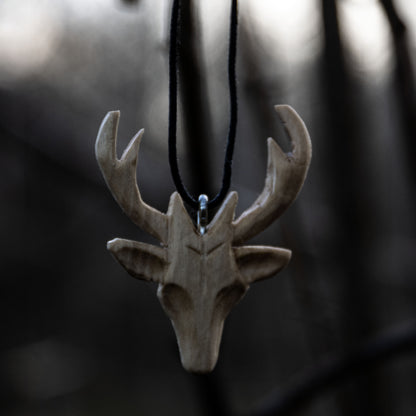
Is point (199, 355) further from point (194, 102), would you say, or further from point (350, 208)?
point (350, 208)

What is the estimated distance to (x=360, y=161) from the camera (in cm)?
165

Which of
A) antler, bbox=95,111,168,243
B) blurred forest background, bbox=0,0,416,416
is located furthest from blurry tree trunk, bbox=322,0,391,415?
antler, bbox=95,111,168,243

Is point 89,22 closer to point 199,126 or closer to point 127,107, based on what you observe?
point 127,107

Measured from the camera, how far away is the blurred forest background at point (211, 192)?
135 centimetres

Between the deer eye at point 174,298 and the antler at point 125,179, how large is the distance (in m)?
0.05

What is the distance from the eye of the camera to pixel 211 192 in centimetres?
116

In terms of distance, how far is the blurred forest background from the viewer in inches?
53.2

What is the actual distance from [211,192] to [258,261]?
0.60 metres

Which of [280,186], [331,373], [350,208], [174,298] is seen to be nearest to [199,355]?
[174,298]

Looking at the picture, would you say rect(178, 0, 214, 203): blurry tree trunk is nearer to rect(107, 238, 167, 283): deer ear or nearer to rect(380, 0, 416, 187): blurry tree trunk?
rect(380, 0, 416, 187): blurry tree trunk

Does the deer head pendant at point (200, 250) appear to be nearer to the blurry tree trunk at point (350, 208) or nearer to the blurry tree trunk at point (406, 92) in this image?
the blurry tree trunk at point (406, 92)

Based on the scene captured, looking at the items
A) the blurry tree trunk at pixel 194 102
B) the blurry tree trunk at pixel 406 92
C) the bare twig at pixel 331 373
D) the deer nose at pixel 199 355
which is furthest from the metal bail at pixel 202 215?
the bare twig at pixel 331 373

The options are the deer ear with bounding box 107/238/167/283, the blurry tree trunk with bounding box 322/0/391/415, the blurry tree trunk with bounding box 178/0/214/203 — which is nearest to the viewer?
the deer ear with bounding box 107/238/167/283

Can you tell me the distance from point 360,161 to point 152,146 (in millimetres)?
1179
